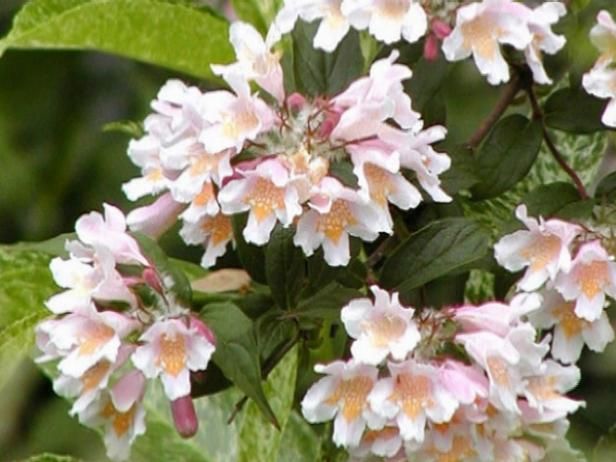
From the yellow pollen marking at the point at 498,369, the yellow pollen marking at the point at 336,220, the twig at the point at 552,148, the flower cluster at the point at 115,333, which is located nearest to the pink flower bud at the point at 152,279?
the flower cluster at the point at 115,333

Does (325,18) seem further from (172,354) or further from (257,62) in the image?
(172,354)

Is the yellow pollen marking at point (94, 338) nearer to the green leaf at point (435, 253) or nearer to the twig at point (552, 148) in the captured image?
the green leaf at point (435, 253)

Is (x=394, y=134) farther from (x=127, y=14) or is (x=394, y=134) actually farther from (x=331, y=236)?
(x=127, y=14)

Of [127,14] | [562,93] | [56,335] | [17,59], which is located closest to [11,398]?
[56,335]

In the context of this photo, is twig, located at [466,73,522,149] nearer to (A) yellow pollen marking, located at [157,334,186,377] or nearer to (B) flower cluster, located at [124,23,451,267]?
(B) flower cluster, located at [124,23,451,267]

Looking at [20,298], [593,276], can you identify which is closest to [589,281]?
[593,276]

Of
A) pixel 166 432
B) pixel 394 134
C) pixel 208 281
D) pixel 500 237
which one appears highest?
pixel 394 134
